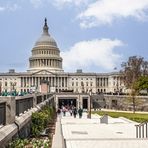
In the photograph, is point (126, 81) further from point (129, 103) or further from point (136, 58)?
point (129, 103)

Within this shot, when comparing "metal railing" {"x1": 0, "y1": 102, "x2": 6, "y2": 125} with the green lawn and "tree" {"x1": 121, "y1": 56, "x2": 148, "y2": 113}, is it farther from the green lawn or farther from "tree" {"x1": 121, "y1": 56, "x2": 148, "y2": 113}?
"tree" {"x1": 121, "y1": 56, "x2": 148, "y2": 113}

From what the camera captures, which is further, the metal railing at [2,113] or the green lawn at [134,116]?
the green lawn at [134,116]

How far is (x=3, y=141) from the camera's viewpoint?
49.5 ft

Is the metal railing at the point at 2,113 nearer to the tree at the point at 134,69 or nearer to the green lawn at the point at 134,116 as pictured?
the green lawn at the point at 134,116

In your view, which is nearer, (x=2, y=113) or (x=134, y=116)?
(x=2, y=113)

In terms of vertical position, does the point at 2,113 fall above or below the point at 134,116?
above

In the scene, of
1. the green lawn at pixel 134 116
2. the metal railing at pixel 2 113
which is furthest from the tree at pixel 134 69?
the metal railing at pixel 2 113

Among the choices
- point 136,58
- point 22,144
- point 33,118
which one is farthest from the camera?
point 136,58

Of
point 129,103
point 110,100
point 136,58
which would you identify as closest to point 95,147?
point 129,103

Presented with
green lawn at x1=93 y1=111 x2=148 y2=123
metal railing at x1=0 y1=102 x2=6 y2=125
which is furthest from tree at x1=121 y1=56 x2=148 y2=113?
metal railing at x1=0 y1=102 x2=6 y2=125

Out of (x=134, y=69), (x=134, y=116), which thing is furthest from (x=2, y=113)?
(x=134, y=69)

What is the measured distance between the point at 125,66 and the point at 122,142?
101m

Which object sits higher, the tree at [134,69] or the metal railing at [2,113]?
the tree at [134,69]

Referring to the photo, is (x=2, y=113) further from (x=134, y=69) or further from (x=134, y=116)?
(x=134, y=69)
